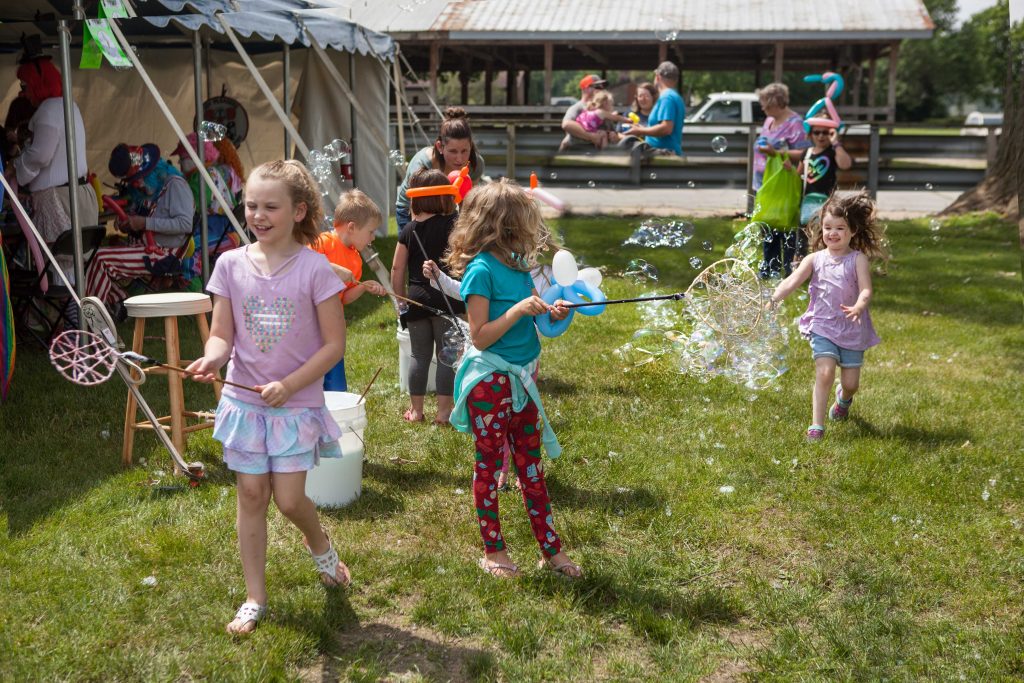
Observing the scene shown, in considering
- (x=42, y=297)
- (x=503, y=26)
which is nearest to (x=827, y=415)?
(x=42, y=297)

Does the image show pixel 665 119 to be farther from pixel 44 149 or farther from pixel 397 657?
pixel 397 657

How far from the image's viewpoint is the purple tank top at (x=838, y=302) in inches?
222

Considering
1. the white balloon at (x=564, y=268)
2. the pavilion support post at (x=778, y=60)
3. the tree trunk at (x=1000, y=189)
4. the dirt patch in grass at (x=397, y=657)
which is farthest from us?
the pavilion support post at (x=778, y=60)

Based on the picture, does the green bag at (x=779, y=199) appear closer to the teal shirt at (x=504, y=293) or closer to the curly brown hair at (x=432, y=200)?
the curly brown hair at (x=432, y=200)

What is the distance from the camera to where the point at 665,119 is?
9.77 metres

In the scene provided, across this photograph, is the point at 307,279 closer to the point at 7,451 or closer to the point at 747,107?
the point at 7,451

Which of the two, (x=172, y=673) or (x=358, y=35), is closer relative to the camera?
(x=172, y=673)

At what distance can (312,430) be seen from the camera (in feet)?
11.3

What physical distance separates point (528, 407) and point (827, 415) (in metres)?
2.74

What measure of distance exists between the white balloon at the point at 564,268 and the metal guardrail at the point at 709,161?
14.6 meters

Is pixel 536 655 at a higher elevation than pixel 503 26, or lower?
lower

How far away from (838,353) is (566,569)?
2.54 meters

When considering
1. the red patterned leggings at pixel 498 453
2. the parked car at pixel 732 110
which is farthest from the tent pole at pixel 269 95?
the parked car at pixel 732 110

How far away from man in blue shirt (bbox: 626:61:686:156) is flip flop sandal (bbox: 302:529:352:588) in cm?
677
